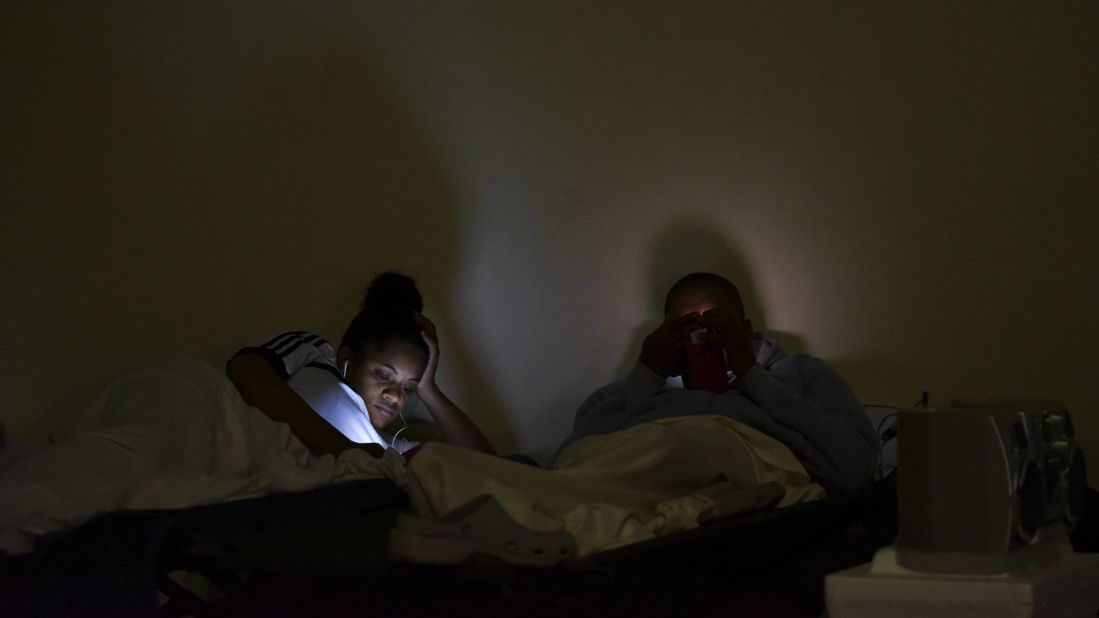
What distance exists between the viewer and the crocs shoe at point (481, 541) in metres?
1.38

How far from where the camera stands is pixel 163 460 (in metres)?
2.08

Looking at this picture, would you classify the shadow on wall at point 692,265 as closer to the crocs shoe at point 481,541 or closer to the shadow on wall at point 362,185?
the shadow on wall at point 362,185

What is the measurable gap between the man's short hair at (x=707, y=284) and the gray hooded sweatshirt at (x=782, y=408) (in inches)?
3.9

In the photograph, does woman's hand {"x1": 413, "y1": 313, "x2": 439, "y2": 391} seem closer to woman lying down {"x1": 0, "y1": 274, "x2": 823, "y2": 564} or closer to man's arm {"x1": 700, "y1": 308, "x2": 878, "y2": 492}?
woman lying down {"x1": 0, "y1": 274, "x2": 823, "y2": 564}

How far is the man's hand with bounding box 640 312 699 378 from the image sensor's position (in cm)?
242

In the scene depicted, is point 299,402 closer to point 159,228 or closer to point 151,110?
point 159,228

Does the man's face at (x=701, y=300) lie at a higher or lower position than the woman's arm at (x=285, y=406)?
higher

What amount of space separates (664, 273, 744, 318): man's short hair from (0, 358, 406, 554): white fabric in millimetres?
799

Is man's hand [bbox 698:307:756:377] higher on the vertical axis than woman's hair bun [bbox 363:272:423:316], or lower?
lower

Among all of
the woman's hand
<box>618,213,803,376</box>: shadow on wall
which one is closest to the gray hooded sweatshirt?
<box>618,213,803,376</box>: shadow on wall

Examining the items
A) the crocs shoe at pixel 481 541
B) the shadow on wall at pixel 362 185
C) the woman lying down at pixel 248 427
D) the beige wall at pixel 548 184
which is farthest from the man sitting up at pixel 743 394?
the crocs shoe at pixel 481 541

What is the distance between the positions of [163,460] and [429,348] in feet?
2.82

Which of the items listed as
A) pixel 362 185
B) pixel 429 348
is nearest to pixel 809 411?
pixel 429 348

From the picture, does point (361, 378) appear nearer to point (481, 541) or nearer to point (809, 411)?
point (809, 411)
